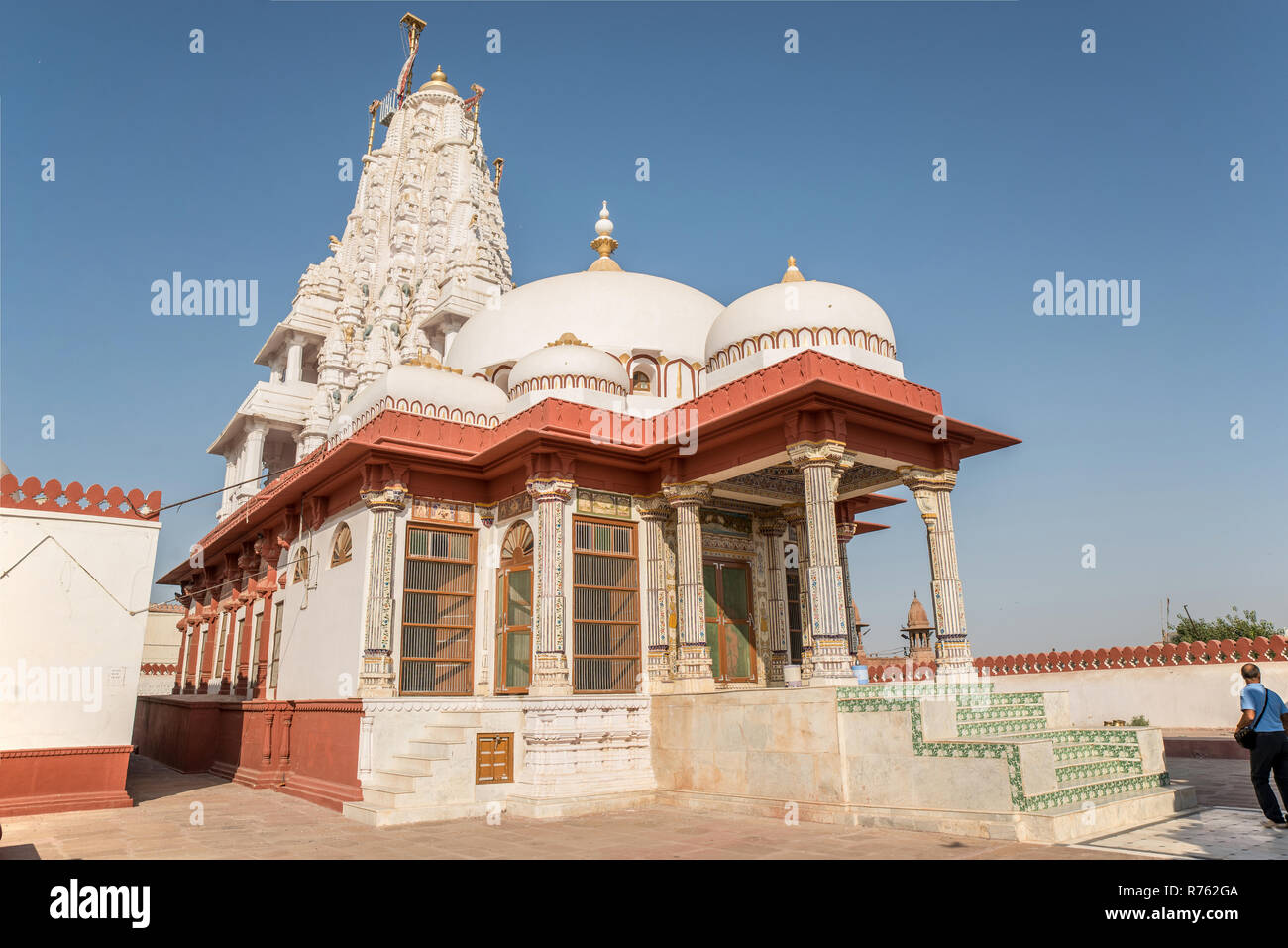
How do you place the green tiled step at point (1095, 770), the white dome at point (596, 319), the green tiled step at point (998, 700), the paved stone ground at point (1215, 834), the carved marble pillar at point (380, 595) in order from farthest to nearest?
1. the white dome at point (596, 319)
2. the carved marble pillar at point (380, 595)
3. the green tiled step at point (998, 700)
4. the green tiled step at point (1095, 770)
5. the paved stone ground at point (1215, 834)

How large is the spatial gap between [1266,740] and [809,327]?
301 inches

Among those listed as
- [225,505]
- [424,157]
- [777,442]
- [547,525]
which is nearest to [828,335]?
[777,442]

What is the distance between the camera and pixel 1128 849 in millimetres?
6797

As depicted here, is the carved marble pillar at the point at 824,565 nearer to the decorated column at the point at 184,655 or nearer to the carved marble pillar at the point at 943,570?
the carved marble pillar at the point at 943,570

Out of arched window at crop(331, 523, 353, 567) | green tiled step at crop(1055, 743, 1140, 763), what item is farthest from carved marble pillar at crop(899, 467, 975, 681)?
arched window at crop(331, 523, 353, 567)

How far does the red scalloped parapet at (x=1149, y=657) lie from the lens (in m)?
15.1

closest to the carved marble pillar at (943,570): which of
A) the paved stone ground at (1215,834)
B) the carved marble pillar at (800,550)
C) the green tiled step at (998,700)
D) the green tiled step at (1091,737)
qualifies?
the green tiled step at (998,700)

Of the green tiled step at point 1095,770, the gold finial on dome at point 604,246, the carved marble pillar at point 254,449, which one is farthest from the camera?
the carved marble pillar at point 254,449

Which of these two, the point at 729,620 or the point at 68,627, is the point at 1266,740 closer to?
the point at 729,620

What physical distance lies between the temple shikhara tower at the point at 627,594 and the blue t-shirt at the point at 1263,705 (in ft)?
4.35

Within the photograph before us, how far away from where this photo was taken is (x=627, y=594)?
1295cm

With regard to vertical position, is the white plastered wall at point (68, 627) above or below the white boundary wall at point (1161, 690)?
above
